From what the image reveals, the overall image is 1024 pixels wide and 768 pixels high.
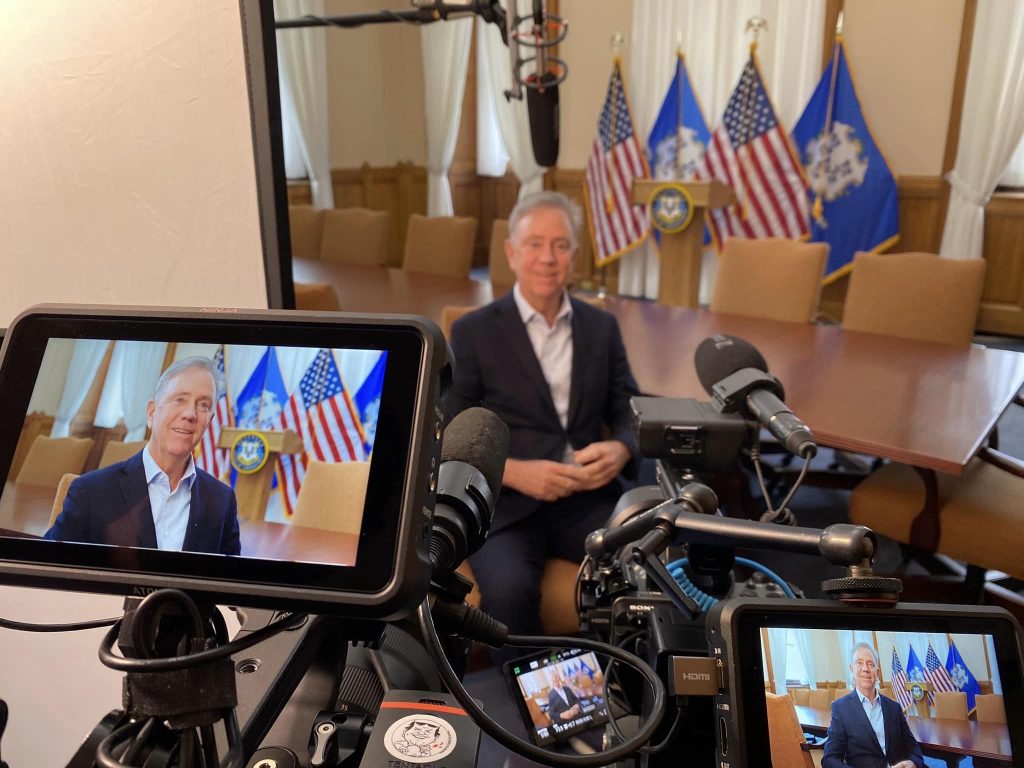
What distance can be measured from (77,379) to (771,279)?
2.97m

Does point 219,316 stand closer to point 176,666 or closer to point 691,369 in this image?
point 176,666

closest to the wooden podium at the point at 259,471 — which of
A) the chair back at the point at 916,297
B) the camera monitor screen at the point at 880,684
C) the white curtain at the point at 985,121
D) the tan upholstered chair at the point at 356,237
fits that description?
the camera monitor screen at the point at 880,684

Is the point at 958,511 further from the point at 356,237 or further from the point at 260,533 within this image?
the point at 356,237

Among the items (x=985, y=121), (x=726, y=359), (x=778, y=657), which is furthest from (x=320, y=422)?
(x=985, y=121)

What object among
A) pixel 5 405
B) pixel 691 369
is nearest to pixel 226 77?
pixel 5 405

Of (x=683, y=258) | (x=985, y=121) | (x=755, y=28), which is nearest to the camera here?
(x=683, y=258)

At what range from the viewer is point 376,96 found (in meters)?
6.52

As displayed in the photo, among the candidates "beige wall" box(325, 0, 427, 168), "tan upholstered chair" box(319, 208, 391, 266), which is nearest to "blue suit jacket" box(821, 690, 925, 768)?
"tan upholstered chair" box(319, 208, 391, 266)

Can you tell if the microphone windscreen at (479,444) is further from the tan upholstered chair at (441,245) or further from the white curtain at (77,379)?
the tan upholstered chair at (441,245)

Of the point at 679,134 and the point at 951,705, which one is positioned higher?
the point at 679,134

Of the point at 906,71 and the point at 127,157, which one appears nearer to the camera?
the point at 127,157

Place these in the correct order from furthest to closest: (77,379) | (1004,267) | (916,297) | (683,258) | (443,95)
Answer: (443,95) → (1004,267) → (683,258) → (916,297) → (77,379)

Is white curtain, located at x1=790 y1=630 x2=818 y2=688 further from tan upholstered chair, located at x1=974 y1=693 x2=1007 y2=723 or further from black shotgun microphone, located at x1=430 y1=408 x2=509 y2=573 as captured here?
black shotgun microphone, located at x1=430 y1=408 x2=509 y2=573

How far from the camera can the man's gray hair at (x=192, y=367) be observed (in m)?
0.54
